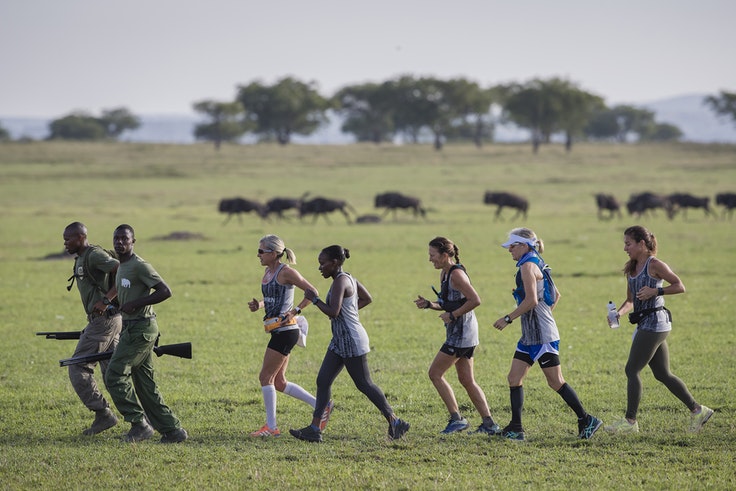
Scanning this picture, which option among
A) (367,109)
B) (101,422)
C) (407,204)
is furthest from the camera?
(367,109)

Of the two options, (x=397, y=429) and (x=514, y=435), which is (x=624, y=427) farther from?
(x=397, y=429)

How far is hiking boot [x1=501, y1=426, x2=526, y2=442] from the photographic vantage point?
843 centimetres

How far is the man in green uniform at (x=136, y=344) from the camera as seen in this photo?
8266 millimetres

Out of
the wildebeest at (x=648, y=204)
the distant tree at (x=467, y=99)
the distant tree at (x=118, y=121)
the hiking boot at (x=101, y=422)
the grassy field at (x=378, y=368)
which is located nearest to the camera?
the grassy field at (x=378, y=368)

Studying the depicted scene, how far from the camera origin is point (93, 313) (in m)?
8.74

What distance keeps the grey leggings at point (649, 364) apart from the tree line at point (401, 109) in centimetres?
8421

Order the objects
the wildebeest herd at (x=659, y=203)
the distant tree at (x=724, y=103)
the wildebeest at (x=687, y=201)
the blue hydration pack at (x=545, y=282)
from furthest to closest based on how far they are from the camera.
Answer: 1. the distant tree at (x=724, y=103)
2. the wildebeest at (x=687, y=201)
3. the wildebeest herd at (x=659, y=203)
4. the blue hydration pack at (x=545, y=282)

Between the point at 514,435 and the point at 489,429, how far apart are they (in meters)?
0.28

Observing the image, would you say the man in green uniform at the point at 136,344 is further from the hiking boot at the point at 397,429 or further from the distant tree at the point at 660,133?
the distant tree at the point at 660,133

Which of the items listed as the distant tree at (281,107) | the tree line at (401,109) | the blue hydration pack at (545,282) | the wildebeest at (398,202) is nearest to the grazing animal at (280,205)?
the wildebeest at (398,202)

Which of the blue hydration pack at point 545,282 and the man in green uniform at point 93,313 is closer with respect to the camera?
the blue hydration pack at point 545,282

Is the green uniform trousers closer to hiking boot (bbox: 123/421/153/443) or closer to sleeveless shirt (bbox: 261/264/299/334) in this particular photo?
hiking boot (bbox: 123/421/153/443)

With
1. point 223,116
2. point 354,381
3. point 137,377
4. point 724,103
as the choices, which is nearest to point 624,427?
point 354,381

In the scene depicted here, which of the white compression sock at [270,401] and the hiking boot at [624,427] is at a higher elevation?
the white compression sock at [270,401]
